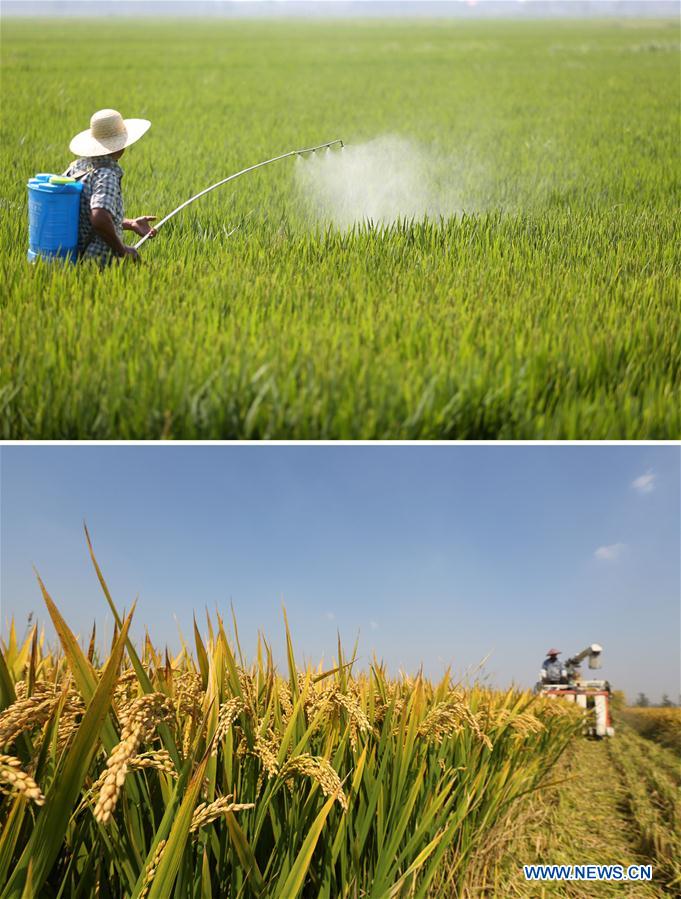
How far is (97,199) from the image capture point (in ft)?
13.8

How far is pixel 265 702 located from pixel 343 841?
47 cm

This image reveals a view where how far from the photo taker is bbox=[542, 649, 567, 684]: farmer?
729cm

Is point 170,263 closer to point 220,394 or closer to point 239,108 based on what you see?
point 220,394

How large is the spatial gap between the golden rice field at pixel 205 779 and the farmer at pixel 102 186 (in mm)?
2387

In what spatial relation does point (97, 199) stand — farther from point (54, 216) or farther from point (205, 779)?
point (205, 779)

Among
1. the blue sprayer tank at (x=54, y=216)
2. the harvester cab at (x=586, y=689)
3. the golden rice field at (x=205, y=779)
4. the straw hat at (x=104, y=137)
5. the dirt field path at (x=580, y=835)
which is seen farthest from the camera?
the harvester cab at (x=586, y=689)

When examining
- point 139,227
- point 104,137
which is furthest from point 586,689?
point 104,137

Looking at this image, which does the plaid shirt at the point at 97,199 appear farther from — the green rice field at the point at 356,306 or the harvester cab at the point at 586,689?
the harvester cab at the point at 586,689

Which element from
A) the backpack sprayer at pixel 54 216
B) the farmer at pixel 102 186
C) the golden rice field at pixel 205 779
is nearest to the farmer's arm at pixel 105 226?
the farmer at pixel 102 186

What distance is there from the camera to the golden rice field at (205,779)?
174 centimetres

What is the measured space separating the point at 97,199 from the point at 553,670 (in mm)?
5933

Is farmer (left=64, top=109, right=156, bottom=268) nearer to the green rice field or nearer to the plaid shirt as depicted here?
the plaid shirt

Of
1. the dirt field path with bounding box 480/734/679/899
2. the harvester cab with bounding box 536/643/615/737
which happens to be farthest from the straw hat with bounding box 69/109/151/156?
the harvester cab with bounding box 536/643/615/737

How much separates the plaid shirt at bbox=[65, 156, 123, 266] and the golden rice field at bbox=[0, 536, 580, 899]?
244 centimetres
